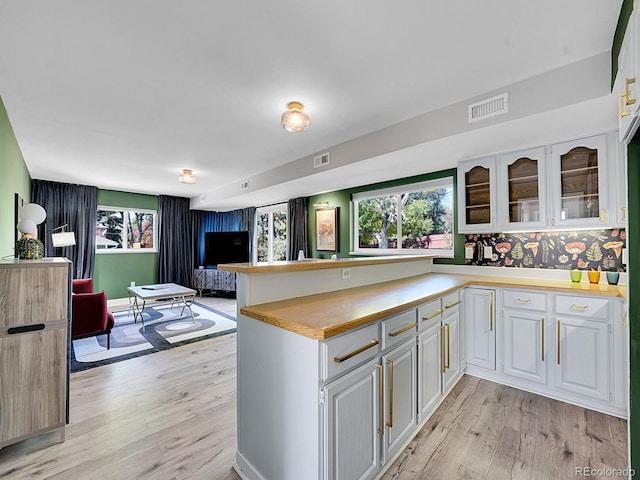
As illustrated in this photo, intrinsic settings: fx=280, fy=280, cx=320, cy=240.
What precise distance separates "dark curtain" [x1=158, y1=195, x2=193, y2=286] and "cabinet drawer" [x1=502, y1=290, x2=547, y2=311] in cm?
657

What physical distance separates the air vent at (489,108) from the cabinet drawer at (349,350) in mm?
1865

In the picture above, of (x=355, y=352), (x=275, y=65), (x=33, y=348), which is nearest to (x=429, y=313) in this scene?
(x=355, y=352)

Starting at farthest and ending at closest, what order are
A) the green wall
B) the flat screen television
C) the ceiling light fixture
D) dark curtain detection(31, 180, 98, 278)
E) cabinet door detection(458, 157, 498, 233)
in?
the flat screen television < the green wall < dark curtain detection(31, 180, 98, 278) < the ceiling light fixture < cabinet door detection(458, 157, 498, 233)

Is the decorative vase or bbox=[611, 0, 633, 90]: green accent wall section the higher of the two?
bbox=[611, 0, 633, 90]: green accent wall section

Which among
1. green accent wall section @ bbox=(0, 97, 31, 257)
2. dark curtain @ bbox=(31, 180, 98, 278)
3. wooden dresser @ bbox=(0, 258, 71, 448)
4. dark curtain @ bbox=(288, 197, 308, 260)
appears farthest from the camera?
dark curtain @ bbox=(288, 197, 308, 260)

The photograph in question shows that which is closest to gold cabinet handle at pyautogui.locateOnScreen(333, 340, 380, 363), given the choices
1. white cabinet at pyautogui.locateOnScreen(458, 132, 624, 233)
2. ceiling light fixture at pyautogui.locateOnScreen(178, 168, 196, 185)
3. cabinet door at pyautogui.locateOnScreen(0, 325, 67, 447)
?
cabinet door at pyautogui.locateOnScreen(0, 325, 67, 447)

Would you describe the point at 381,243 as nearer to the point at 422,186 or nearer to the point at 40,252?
the point at 422,186

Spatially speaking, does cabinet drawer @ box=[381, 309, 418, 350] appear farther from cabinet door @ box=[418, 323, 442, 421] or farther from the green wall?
the green wall

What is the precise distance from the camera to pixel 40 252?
2.12m

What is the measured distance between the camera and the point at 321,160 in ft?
11.6

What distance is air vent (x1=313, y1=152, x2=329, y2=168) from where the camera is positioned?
136 inches

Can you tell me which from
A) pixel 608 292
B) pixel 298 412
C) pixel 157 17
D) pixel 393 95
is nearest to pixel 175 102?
pixel 157 17

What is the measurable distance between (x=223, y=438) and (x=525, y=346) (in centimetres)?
255

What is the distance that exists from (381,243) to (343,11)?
345 centimetres
